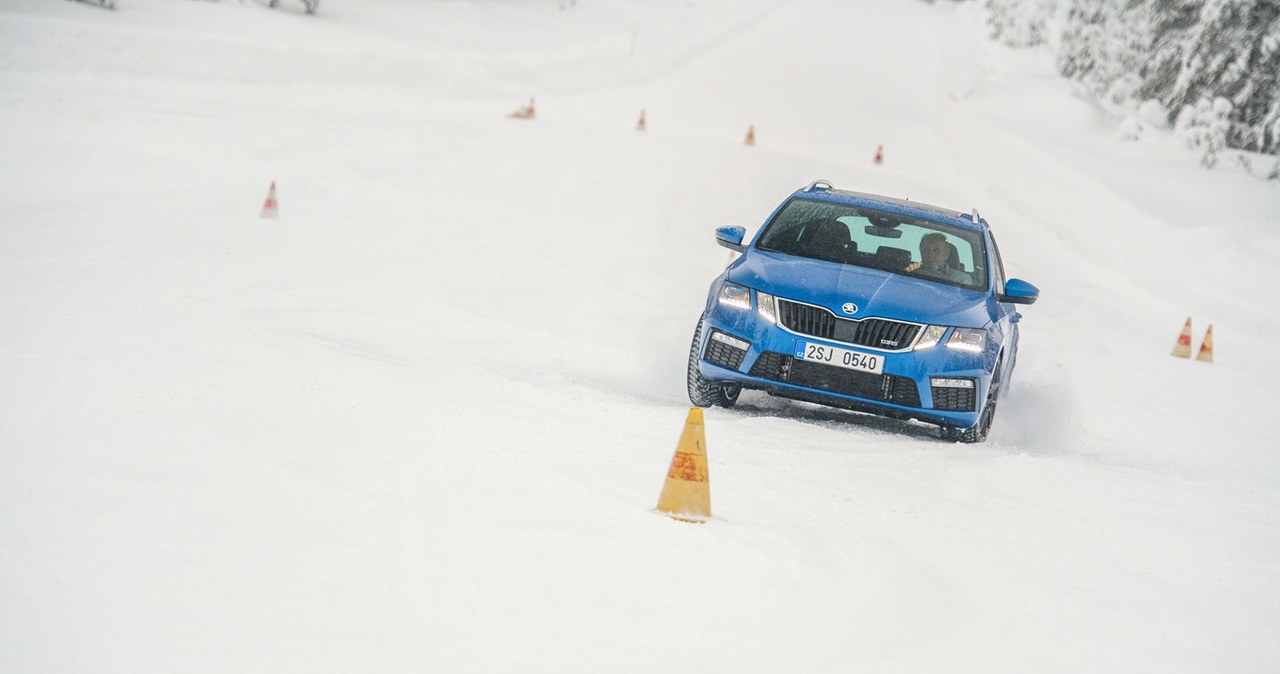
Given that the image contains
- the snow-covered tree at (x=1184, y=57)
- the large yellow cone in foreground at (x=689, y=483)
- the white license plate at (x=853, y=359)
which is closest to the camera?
the large yellow cone in foreground at (x=689, y=483)

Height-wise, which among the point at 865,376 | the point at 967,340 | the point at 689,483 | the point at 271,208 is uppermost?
the point at 967,340

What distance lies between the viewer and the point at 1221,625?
5586mm

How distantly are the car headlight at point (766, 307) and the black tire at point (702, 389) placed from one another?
454 millimetres

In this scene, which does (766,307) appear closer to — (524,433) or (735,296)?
(735,296)

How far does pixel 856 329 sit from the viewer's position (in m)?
8.70

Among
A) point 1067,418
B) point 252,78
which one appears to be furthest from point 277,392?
point 252,78

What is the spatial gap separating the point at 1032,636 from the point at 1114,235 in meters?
20.3

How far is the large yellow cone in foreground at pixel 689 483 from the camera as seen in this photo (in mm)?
6172

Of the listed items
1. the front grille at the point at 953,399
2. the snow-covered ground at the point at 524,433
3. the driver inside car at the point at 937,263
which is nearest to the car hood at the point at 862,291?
the driver inside car at the point at 937,263

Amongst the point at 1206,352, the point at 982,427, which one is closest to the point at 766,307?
the point at 982,427

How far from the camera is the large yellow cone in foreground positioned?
6.17m

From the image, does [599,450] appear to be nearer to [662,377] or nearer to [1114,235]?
[662,377]

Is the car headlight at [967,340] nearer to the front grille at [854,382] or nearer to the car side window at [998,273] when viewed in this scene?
the front grille at [854,382]

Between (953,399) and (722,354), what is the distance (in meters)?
1.35
